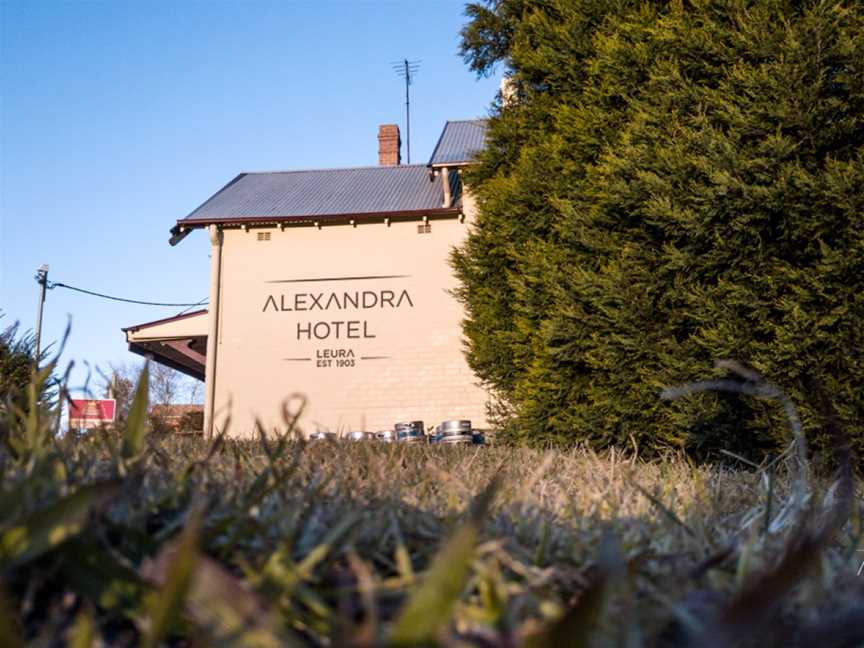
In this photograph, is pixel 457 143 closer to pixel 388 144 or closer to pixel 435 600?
pixel 388 144

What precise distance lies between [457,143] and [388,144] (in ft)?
16.8

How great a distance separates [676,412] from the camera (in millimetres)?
6707

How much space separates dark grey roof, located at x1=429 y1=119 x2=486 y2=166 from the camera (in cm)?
1659

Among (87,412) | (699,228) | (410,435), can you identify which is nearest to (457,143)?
(410,435)

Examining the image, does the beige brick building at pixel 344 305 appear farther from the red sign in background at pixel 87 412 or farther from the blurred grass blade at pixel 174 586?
the blurred grass blade at pixel 174 586

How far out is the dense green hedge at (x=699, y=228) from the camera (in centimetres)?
624

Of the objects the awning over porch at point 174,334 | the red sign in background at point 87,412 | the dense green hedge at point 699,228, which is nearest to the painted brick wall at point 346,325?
the awning over porch at point 174,334

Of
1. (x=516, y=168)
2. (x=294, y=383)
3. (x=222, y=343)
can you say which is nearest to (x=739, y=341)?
(x=516, y=168)

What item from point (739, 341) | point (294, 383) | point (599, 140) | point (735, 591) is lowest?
point (735, 591)

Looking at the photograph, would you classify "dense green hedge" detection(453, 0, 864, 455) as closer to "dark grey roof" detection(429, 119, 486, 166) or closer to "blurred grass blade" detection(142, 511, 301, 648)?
"blurred grass blade" detection(142, 511, 301, 648)

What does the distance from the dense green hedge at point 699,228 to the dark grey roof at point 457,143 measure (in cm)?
826

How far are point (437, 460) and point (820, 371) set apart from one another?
4.16m

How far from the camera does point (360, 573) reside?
2.30ft

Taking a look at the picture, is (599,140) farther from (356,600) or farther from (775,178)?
(356,600)
